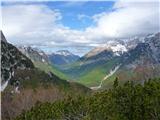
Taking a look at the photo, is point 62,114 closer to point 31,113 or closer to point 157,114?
point 31,113

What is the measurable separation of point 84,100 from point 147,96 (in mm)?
31565

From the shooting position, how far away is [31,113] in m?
116

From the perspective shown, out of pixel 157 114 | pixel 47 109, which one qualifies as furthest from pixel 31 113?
pixel 157 114

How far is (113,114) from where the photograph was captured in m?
87.0

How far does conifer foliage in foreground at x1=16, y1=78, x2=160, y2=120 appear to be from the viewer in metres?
79.5

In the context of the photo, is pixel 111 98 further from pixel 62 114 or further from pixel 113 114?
pixel 62 114

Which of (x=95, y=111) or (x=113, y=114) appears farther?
(x=95, y=111)

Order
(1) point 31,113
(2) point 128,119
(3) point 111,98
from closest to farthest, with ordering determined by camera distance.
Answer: (2) point 128,119, (3) point 111,98, (1) point 31,113

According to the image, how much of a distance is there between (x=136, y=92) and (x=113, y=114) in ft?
25.2

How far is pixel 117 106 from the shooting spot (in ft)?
284

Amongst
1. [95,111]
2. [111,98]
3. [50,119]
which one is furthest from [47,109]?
[111,98]

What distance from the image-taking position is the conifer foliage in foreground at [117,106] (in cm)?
7950

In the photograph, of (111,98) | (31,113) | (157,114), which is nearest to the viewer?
(157,114)

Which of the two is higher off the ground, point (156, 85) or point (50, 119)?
point (156, 85)
